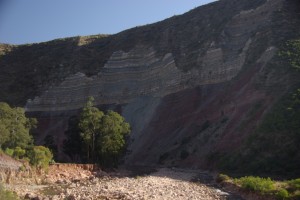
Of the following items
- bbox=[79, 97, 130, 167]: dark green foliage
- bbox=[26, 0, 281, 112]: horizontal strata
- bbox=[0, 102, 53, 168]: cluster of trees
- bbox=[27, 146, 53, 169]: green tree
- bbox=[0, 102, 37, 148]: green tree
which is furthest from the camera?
bbox=[26, 0, 281, 112]: horizontal strata

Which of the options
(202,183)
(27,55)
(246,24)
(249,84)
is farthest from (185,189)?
(27,55)

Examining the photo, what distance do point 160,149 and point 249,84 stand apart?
13.8 meters

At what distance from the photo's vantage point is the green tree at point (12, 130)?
141 feet

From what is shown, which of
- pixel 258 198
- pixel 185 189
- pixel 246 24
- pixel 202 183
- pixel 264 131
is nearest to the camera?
pixel 258 198

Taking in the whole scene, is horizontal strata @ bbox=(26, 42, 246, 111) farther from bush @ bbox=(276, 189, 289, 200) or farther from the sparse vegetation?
bush @ bbox=(276, 189, 289, 200)

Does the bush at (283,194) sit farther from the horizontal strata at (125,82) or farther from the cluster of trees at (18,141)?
the horizontal strata at (125,82)

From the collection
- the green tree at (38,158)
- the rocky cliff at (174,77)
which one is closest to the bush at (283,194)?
the green tree at (38,158)

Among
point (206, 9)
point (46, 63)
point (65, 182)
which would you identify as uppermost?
point (206, 9)

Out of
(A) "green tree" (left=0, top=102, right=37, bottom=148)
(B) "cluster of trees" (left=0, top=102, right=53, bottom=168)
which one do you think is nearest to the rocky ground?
(B) "cluster of trees" (left=0, top=102, right=53, bottom=168)

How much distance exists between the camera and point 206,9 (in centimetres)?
8375

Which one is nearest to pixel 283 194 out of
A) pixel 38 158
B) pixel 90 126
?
pixel 38 158

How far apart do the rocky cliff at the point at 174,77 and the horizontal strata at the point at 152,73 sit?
0.64 feet

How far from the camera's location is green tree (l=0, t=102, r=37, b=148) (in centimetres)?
4291

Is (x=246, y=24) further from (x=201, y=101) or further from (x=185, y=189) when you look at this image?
(x=185, y=189)
